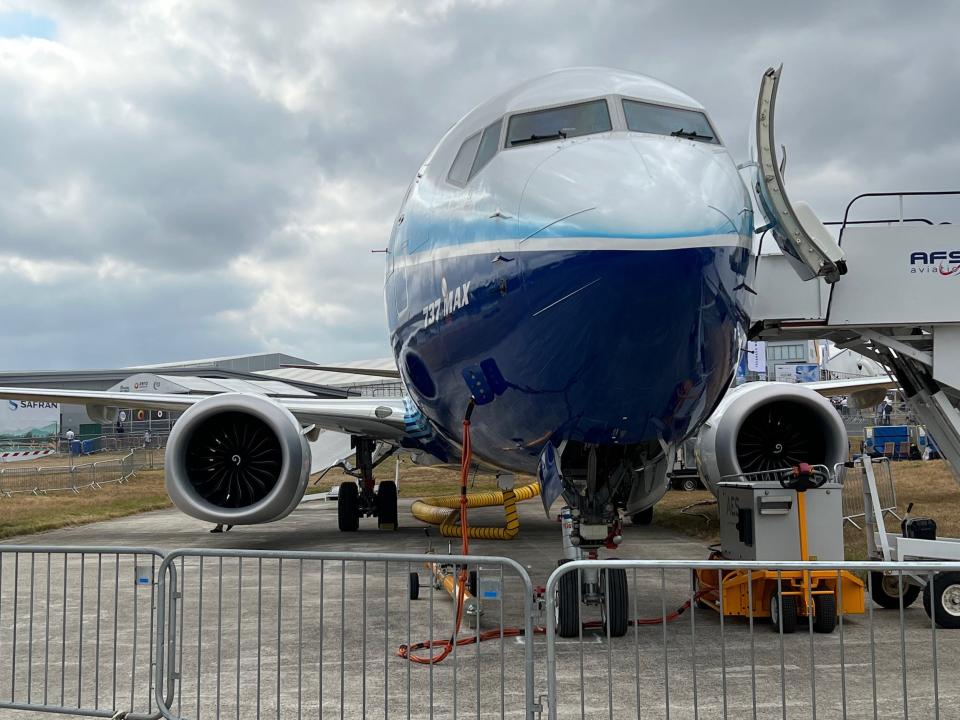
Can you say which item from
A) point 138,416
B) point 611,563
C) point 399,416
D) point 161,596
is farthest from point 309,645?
point 138,416

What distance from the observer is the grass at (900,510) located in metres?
11.7

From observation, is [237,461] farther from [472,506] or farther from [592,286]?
[592,286]

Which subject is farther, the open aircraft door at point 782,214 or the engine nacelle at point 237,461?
the engine nacelle at point 237,461

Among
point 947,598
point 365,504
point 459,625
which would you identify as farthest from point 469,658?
point 365,504

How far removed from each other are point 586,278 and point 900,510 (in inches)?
496

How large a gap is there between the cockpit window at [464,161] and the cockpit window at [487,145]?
7 cm

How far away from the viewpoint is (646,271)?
434cm

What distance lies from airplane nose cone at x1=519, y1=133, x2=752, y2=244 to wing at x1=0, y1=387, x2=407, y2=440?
6606 millimetres

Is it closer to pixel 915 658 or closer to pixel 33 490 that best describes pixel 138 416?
pixel 33 490

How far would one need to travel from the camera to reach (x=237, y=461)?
33.8 feet

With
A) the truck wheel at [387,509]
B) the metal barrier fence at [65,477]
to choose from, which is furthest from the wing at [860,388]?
the metal barrier fence at [65,477]

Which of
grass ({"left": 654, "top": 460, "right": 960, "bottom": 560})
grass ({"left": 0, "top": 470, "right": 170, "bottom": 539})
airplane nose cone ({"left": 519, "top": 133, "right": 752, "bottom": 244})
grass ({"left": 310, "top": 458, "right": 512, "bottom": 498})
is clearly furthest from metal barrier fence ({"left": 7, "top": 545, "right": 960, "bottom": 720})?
grass ({"left": 310, "top": 458, "right": 512, "bottom": 498})

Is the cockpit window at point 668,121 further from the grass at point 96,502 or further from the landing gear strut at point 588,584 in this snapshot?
the grass at point 96,502

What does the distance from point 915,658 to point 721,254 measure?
2.94 m
